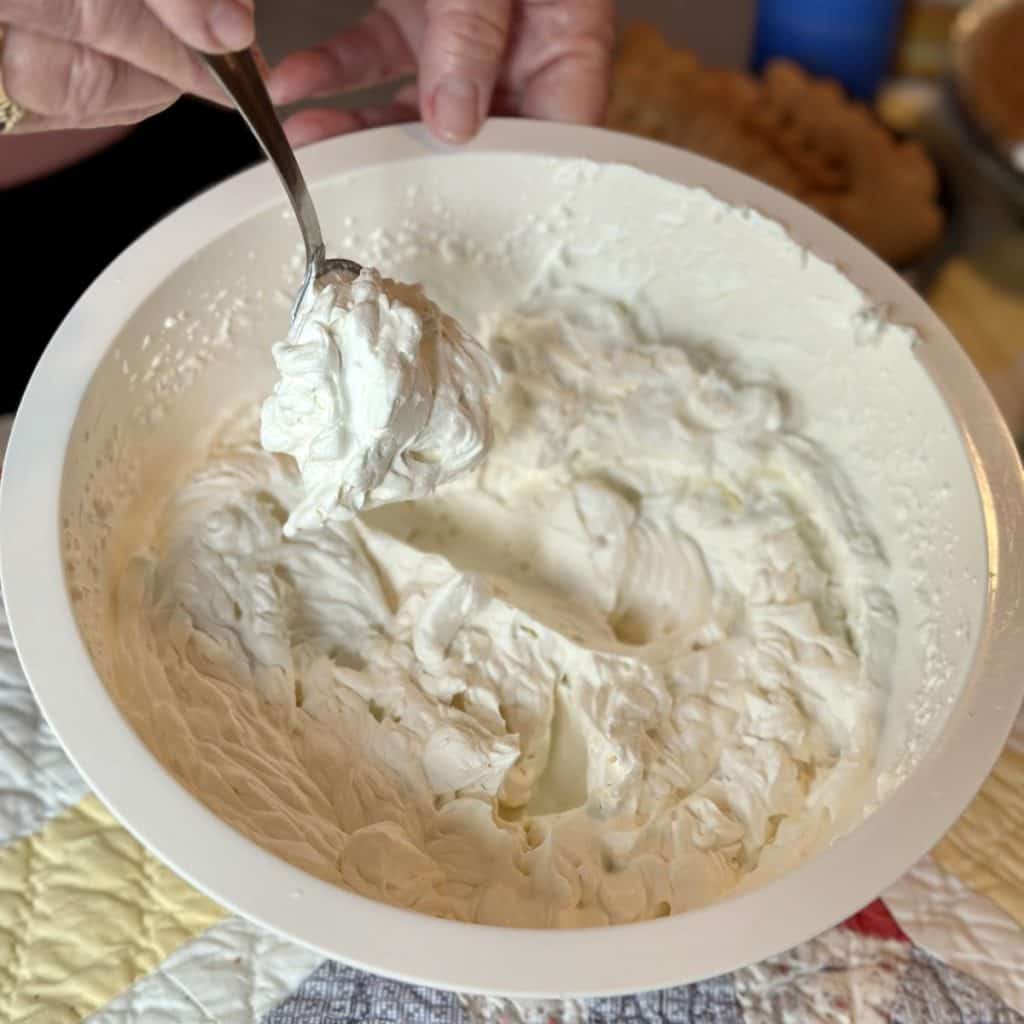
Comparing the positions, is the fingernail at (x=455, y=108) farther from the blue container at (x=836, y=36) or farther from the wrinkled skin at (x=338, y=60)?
the blue container at (x=836, y=36)

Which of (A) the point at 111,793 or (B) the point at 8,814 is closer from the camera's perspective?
(A) the point at 111,793

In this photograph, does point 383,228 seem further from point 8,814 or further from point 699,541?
point 8,814

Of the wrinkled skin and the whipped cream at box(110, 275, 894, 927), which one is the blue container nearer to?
the wrinkled skin

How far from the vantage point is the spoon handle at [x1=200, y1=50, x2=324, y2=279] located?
708 millimetres

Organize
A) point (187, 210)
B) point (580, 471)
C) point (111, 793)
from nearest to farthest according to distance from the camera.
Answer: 1. point (111, 793)
2. point (187, 210)
3. point (580, 471)

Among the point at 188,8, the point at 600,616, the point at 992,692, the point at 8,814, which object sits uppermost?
the point at 188,8

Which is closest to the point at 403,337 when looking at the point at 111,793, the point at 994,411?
the point at 111,793

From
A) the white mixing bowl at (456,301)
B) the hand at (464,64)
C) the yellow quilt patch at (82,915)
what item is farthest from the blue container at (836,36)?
the yellow quilt patch at (82,915)

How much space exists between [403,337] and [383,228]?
0.80 feet

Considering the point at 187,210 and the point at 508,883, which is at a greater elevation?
the point at 187,210

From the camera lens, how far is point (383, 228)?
0.95 metres

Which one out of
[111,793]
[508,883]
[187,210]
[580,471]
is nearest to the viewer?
[111,793]

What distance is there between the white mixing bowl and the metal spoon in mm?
95

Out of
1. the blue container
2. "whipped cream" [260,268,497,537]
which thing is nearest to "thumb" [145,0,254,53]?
"whipped cream" [260,268,497,537]
